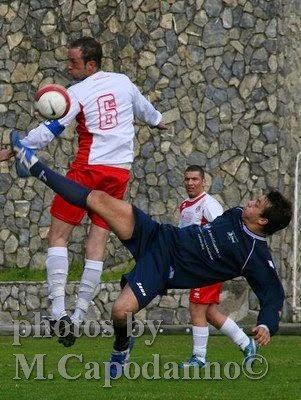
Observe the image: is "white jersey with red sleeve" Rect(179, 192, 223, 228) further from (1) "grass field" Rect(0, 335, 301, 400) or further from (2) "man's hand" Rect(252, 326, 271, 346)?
(2) "man's hand" Rect(252, 326, 271, 346)

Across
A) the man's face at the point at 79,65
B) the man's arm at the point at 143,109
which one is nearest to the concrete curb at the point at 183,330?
the man's arm at the point at 143,109

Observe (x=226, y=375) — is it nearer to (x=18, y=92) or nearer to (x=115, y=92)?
(x=115, y=92)

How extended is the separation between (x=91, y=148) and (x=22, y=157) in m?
0.90

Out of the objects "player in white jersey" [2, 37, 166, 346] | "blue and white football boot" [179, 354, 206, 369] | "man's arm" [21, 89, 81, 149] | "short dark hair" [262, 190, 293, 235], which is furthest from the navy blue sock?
"blue and white football boot" [179, 354, 206, 369]

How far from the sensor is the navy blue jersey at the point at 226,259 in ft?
44.6

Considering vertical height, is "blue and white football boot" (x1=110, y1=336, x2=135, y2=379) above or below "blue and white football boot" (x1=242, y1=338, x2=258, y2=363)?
above

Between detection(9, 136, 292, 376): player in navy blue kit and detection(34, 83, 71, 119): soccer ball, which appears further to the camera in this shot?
detection(34, 83, 71, 119): soccer ball

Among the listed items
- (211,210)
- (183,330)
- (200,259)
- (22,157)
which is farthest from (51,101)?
(183,330)

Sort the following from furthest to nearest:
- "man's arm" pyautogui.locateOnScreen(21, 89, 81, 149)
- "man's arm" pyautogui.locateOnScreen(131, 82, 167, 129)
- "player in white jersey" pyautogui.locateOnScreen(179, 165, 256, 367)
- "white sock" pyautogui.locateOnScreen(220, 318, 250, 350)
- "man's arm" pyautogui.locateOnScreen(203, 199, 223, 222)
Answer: "man's arm" pyautogui.locateOnScreen(203, 199, 223, 222) → "player in white jersey" pyautogui.locateOnScreen(179, 165, 256, 367) → "white sock" pyautogui.locateOnScreen(220, 318, 250, 350) → "man's arm" pyautogui.locateOnScreen(131, 82, 167, 129) → "man's arm" pyautogui.locateOnScreen(21, 89, 81, 149)

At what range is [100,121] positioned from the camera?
14.1m

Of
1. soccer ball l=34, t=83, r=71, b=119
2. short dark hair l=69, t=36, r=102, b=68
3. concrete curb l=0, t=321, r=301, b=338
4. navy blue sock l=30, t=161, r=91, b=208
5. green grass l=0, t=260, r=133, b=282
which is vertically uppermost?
short dark hair l=69, t=36, r=102, b=68

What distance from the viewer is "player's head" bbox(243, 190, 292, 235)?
13.5 metres

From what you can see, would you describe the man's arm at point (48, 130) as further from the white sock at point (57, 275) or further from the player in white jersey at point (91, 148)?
the white sock at point (57, 275)

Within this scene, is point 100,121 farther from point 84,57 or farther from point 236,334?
point 236,334
